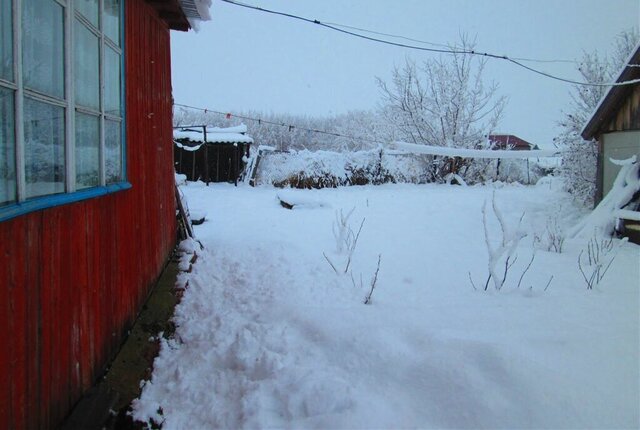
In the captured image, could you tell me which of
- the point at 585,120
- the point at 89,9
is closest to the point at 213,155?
the point at 585,120

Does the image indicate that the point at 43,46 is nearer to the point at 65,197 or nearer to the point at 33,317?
the point at 65,197

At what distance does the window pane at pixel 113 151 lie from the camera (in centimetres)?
279

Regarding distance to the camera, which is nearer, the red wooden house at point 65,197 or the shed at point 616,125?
the red wooden house at point 65,197

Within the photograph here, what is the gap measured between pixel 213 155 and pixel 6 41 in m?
14.0

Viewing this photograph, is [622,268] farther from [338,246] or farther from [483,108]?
[483,108]

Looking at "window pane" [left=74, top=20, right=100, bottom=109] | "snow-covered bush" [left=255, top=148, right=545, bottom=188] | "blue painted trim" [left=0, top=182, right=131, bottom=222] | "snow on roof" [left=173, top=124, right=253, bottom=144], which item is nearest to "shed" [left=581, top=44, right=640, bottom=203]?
"snow-covered bush" [left=255, top=148, right=545, bottom=188]

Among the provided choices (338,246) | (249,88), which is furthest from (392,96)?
(249,88)

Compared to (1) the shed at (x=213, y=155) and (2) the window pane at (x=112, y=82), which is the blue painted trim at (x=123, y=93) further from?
(1) the shed at (x=213, y=155)

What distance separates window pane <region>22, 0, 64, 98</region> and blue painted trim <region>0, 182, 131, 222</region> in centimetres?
46

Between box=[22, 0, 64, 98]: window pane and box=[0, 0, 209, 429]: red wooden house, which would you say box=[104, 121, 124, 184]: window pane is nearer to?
box=[0, 0, 209, 429]: red wooden house

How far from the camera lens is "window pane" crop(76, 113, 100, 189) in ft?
7.59

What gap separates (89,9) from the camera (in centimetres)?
242

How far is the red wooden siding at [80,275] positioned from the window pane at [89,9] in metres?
0.70

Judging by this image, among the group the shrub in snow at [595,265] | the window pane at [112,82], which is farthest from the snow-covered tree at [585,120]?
the window pane at [112,82]
